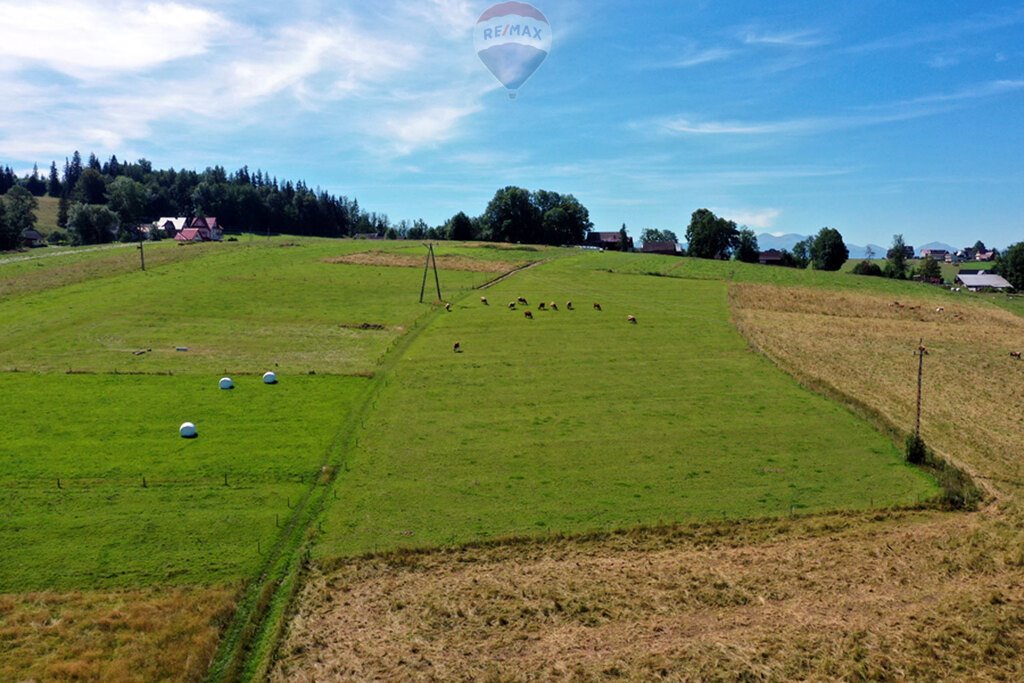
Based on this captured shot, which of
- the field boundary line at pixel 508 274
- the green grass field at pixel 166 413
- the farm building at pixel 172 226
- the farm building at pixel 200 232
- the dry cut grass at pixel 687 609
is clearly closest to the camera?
the dry cut grass at pixel 687 609

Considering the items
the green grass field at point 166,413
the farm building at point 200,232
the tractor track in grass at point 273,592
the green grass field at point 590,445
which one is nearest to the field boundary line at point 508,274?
the green grass field at point 166,413

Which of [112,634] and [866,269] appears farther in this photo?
[866,269]

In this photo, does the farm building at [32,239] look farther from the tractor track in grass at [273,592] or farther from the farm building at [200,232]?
the tractor track in grass at [273,592]

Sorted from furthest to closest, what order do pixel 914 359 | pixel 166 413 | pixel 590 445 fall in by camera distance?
pixel 914 359 → pixel 166 413 → pixel 590 445

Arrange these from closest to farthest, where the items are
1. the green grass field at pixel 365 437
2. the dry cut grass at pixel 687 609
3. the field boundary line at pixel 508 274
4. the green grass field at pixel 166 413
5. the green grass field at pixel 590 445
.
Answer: the dry cut grass at pixel 687 609 → the green grass field at pixel 166 413 → the green grass field at pixel 365 437 → the green grass field at pixel 590 445 → the field boundary line at pixel 508 274

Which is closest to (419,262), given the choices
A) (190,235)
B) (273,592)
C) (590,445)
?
(590,445)

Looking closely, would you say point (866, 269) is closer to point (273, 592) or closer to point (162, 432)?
point (162, 432)

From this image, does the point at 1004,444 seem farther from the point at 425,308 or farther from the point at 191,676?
the point at 425,308

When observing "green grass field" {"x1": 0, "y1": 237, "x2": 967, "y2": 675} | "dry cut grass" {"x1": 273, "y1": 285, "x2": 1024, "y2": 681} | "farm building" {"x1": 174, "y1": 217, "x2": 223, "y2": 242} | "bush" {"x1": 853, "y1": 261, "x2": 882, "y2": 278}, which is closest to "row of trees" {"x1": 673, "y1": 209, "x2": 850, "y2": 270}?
"bush" {"x1": 853, "y1": 261, "x2": 882, "y2": 278}

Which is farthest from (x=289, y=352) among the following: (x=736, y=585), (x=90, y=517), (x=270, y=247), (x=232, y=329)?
(x=270, y=247)
